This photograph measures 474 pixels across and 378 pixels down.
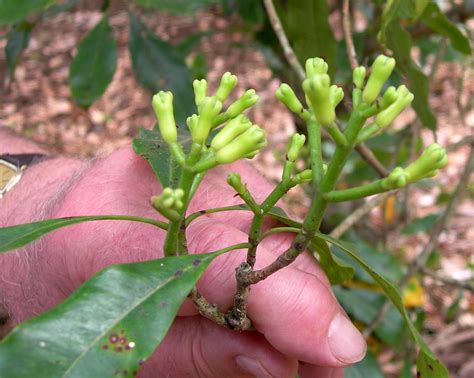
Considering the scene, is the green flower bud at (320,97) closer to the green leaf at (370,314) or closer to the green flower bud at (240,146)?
the green flower bud at (240,146)

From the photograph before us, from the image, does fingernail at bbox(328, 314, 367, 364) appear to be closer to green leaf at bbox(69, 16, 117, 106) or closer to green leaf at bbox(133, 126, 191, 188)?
green leaf at bbox(133, 126, 191, 188)

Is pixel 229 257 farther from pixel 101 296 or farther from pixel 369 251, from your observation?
pixel 369 251

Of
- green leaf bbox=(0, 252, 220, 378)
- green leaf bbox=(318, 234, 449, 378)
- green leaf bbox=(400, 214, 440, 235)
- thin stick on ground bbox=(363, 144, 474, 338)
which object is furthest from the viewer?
green leaf bbox=(400, 214, 440, 235)

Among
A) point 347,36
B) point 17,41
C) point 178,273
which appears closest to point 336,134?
point 178,273

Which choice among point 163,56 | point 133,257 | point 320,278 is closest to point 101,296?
point 133,257

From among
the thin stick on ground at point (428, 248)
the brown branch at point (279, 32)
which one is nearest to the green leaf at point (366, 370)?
the thin stick on ground at point (428, 248)

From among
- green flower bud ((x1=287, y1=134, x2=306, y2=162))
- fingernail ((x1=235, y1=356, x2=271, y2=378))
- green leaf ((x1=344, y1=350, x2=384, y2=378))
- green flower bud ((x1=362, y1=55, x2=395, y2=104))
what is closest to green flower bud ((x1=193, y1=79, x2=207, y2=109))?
green flower bud ((x1=287, y1=134, x2=306, y2=162))
